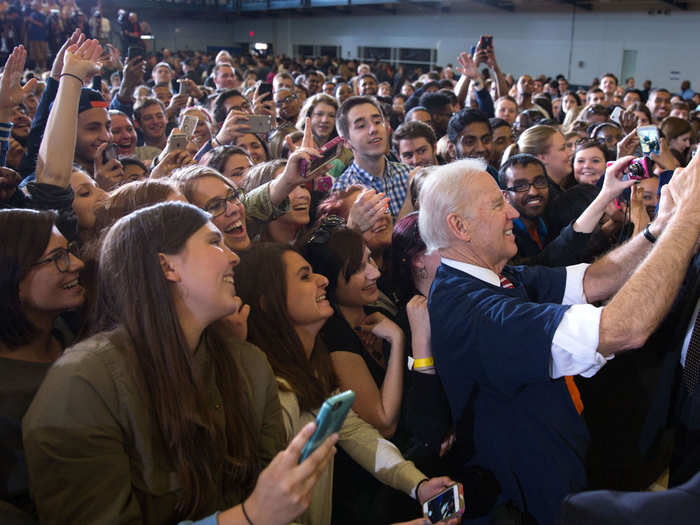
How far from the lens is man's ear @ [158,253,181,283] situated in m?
1.27

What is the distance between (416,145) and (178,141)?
166 cm

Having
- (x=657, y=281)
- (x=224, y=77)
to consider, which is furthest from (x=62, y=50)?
(x=224, y=77)

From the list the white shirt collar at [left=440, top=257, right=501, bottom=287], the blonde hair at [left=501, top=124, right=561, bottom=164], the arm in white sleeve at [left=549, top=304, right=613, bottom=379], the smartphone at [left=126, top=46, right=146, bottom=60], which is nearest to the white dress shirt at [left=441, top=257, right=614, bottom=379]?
the arm in white sleeve at [left=549, top=304, right=613, bottom=379]

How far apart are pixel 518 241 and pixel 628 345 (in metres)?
1.58

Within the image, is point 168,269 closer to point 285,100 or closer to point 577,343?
point 577,343

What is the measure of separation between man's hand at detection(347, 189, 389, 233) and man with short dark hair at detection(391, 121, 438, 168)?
1.55 metres

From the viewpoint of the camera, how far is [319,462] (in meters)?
1.09

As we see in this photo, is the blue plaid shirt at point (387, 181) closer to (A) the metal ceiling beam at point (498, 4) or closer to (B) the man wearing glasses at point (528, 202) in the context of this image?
(B) the man wearing glasses at point (528, 202)

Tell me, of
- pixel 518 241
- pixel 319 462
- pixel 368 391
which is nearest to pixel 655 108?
pixel 518 241

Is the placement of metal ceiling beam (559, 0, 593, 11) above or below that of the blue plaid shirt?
above

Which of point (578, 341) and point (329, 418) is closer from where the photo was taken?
point (329, 418)

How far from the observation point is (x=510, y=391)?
4.75ft

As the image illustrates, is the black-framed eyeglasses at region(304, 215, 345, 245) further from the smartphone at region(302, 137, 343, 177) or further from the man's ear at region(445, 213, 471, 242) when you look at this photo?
the man's ear at region(445, 213, 471, 242)

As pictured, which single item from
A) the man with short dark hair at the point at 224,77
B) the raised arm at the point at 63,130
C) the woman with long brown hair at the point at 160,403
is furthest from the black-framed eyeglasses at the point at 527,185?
the man with short dark hair at the point at 224,77
